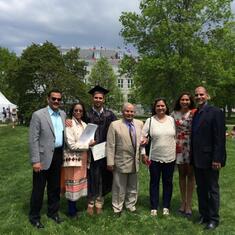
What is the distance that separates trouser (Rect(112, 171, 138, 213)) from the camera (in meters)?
7.04

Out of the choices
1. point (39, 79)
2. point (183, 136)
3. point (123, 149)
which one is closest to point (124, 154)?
point (123, 149)

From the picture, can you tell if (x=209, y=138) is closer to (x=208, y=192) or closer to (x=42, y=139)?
(x=208, y=192)

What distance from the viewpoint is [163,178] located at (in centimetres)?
708

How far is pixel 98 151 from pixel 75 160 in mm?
428

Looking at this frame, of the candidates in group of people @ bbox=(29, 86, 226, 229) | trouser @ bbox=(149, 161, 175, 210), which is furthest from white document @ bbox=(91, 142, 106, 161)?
trouser @ bbox=(149, 161, 175, 210)

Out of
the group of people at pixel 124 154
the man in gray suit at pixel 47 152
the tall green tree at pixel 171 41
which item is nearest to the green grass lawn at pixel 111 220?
the group of people at pixel 124 154

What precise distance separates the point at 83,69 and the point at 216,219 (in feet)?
132

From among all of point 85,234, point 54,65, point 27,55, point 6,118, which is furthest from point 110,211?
point 6,118

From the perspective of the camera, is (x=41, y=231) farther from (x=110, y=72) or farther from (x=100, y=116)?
(x=110, y=72)

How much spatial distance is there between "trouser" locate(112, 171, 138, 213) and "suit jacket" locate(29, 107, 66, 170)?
129 cm

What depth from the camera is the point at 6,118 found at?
133 feet

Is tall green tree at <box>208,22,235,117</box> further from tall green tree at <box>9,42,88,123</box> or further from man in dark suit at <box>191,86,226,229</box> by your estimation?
man in dark suit at <box>191,86,226,229</box>

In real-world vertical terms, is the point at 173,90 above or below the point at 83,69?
below

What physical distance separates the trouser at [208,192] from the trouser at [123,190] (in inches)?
44.2
